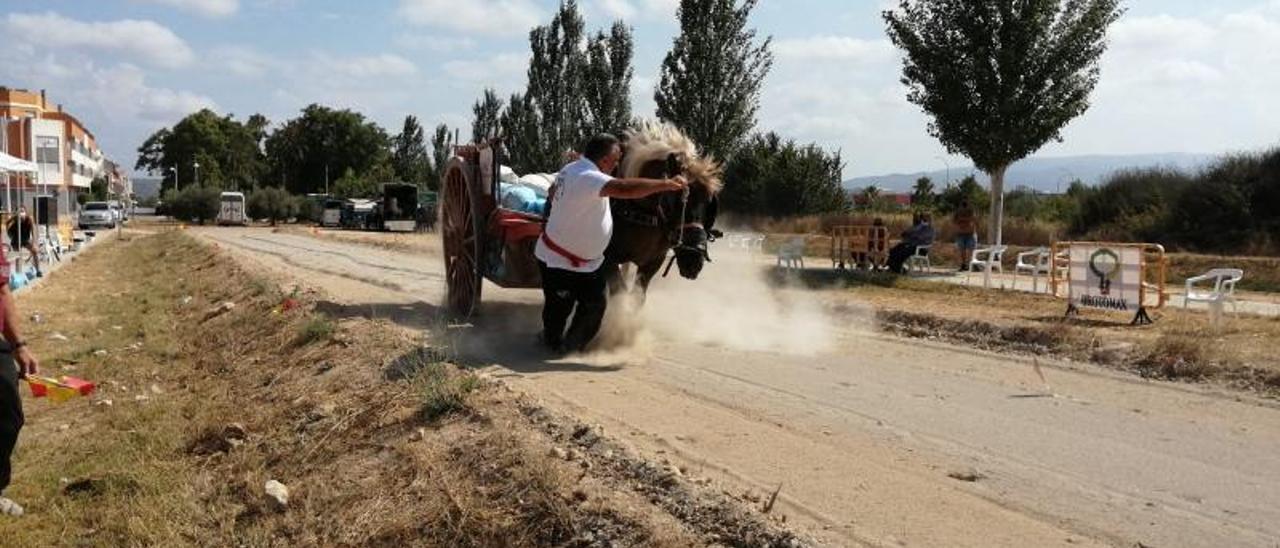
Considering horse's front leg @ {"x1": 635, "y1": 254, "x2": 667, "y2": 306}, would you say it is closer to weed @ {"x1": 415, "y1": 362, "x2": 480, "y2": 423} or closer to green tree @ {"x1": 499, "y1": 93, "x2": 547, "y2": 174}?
weed @ {"x1": 415, "y1": 362, "x2": 480, "y2": 423}

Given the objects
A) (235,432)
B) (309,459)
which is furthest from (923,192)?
(309,459)

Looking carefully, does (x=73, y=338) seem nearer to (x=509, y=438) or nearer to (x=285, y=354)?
(x=285, y=354)

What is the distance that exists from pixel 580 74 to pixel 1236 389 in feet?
139

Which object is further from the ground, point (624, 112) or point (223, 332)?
point (624, 112)

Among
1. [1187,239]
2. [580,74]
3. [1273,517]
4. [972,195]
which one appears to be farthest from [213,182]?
[1273,517]

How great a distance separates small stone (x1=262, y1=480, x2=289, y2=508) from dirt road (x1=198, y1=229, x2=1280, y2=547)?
6.13ft

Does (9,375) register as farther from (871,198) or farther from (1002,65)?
(871,198)

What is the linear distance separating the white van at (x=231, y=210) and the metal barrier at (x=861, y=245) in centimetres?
5746

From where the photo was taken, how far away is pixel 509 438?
5996 millimetres

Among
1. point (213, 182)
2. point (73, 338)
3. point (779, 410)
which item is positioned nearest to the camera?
point (779, 410)

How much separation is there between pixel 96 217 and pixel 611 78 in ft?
119

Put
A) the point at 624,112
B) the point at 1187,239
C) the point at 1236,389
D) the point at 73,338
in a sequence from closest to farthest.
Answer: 1. the point at 1236,389
2. the point at 73,338
3. the point at 1187,239
4. the point at 624,112

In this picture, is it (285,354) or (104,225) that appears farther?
(104,225)

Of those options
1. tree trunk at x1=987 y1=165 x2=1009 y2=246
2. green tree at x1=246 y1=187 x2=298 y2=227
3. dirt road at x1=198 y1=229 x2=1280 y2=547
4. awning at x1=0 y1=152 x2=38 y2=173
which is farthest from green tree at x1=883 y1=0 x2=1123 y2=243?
green tree at x1=246 y1=187 x2=298 y2=227
